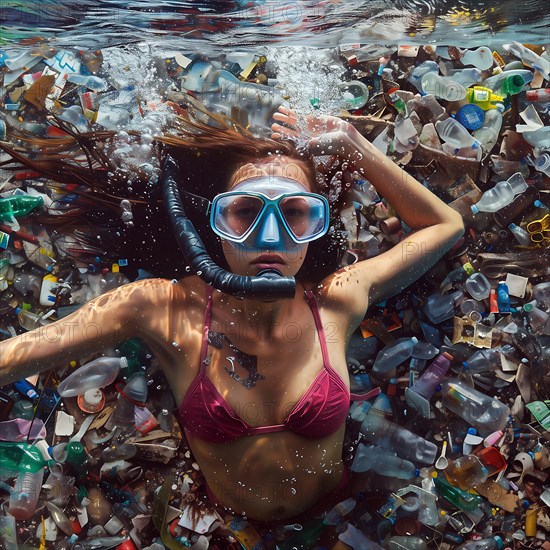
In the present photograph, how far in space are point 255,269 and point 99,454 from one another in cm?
92

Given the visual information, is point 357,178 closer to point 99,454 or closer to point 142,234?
point 142,234

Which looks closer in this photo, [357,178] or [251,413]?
[251,413]

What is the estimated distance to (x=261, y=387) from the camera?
1.95 meters

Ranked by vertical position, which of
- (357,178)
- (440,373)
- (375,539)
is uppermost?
(357,178)

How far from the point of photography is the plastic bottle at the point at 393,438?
2.13 metres

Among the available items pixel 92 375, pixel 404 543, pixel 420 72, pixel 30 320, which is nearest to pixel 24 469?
pixel 92 375

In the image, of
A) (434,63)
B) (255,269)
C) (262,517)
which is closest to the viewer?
(255,269)

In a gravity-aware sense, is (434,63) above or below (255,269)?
above

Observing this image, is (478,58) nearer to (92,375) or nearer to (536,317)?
(536,317)

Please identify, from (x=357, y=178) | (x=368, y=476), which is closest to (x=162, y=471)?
(x=368, y=476)

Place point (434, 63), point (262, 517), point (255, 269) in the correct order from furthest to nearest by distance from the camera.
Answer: point (434, 63), point (262, 517), point (255, 269)

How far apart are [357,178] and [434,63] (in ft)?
1.90

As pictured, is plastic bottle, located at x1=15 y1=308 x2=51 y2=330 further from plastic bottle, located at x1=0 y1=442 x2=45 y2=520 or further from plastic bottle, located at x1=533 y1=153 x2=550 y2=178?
plastic bottle, located at x1=533 y1=153 x2=550 y2=178

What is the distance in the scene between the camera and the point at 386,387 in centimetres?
214
